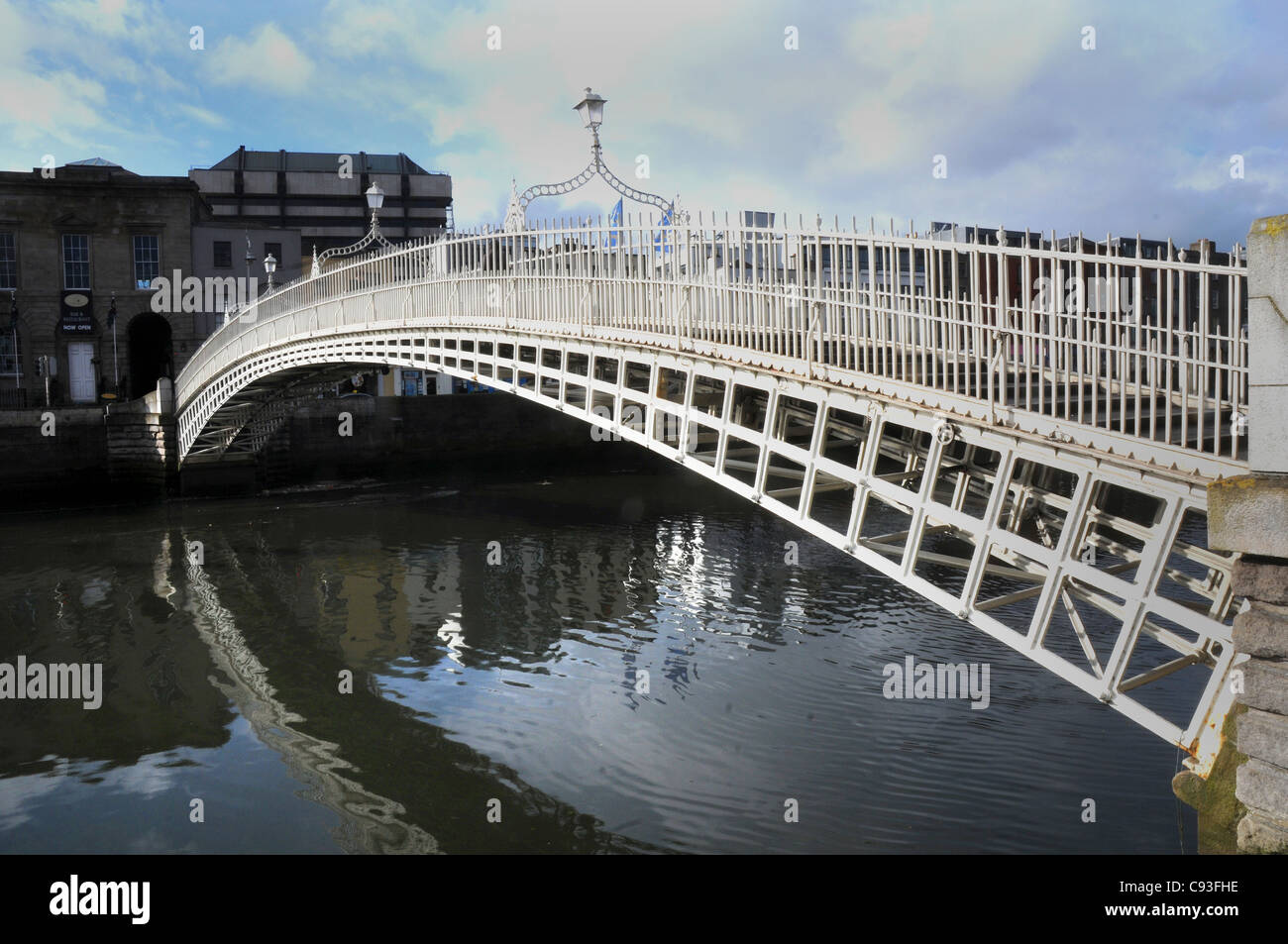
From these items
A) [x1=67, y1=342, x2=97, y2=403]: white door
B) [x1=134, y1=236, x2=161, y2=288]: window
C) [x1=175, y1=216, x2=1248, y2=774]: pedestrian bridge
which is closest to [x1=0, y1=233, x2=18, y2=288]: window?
[x1=67, y1=342, x2=97, y2=403]: white door

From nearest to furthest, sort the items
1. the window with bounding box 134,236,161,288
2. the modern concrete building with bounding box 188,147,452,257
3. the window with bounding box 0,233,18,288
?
the window with bounding box 0,233,18,288
the window with bounding box 134,236,161,288
the modern concrete building with bounding box 188,147,452,257

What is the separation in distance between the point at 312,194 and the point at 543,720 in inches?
2617

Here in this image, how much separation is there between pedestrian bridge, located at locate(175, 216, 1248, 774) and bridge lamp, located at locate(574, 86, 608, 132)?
50.8 inches

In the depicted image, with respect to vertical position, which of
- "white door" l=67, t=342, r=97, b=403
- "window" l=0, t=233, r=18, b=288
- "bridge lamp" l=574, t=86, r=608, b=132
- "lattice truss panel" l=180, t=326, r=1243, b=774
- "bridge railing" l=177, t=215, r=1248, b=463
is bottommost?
"lattice truss panel" l=180, t=326, r=1243, b=774

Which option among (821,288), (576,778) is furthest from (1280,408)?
(576,778)

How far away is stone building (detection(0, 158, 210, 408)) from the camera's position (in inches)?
1446

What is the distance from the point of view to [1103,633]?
484 inches

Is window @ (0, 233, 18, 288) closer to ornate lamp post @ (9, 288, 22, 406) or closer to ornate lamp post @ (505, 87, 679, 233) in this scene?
ornate lamp post @ (9, 288, 22, 406)

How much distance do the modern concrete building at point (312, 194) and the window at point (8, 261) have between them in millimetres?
32594

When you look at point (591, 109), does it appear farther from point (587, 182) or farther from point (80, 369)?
point (80, 369)

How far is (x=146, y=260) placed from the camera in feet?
127

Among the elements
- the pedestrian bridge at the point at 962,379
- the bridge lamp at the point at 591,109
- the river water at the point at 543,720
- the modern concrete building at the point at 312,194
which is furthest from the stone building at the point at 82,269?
the modern concrete building at the point at 312,194

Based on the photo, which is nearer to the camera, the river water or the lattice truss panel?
the lattice truss panel

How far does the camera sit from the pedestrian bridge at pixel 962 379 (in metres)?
5.80
